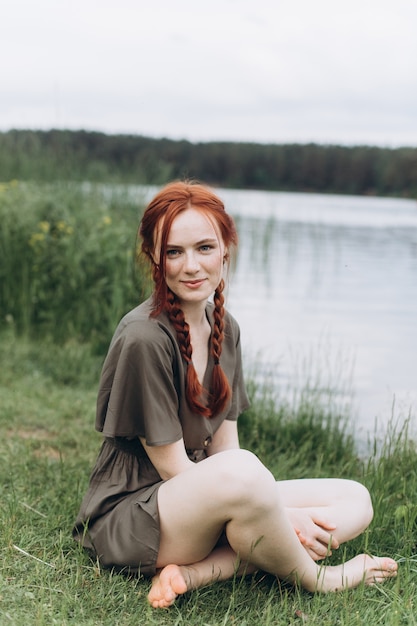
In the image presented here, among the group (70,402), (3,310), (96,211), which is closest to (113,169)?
(96,211)

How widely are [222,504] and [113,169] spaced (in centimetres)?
714

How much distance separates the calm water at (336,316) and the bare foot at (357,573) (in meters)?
0.82

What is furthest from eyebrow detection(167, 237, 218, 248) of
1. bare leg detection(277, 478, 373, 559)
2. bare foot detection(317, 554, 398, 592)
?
bare foot detection(317, 554, 398, 592)

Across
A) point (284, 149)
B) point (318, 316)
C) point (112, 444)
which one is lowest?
point (318, 316)

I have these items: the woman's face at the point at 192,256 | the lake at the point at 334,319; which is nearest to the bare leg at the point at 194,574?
A: the woman's face at the point at 192,256

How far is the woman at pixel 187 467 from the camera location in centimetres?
210

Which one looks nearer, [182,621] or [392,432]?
[182,621]

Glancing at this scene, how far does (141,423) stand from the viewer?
2.22 m

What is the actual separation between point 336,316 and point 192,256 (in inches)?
234

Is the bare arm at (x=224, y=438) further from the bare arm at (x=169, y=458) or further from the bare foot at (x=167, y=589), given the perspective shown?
the bare foot at (x=167, y=589)

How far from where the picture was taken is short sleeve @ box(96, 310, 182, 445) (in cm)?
216

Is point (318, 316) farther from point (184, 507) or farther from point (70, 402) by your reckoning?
point (184, 507)

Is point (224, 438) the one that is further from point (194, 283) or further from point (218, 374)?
point (194, 283)

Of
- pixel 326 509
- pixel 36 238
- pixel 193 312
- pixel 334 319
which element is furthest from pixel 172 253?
pixel 334 319
